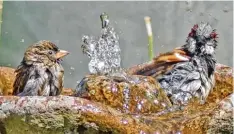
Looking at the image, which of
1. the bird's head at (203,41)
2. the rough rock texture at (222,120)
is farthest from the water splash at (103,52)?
the rough rock texture at (222,120)

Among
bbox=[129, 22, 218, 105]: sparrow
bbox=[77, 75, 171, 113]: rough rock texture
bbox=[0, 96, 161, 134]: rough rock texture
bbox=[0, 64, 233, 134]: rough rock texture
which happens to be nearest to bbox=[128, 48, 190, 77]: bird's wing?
bbox=[129, 22, 218, 105]: sparrow

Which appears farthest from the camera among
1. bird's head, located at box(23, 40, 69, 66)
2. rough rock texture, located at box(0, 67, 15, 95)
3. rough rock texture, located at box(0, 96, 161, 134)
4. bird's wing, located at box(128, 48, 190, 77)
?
rough rock texture, located at box(0, 67, 15, 95)

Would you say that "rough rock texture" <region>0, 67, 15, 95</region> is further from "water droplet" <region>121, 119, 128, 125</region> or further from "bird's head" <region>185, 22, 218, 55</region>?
"water droplet" <region>121, 119, 128, 125</region>

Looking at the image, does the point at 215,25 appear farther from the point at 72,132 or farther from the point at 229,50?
the point at 72,132

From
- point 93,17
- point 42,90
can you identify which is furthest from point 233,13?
point 42,90

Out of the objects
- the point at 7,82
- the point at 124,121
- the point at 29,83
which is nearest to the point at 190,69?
the point at 29,83

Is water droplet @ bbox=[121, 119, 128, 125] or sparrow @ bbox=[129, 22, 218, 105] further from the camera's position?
sparrow @ bbox=[129, 22, 218, 105]

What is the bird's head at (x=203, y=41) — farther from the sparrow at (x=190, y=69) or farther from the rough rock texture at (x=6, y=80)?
the rough rock texture at (x=6, y=80)
